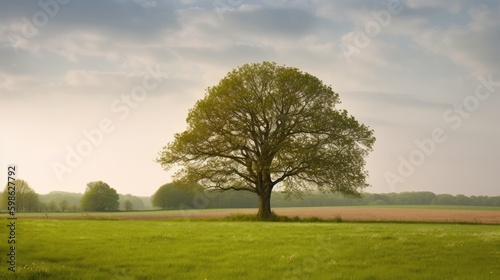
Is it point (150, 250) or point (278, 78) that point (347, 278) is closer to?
point (150, 250)

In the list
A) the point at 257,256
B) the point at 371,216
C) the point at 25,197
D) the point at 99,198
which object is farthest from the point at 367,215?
the point at 25,197

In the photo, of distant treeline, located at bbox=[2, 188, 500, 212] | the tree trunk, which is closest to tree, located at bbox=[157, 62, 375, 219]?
the tree trunk

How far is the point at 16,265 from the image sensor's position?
18.0m

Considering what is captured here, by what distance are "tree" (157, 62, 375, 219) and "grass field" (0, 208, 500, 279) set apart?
2365cm

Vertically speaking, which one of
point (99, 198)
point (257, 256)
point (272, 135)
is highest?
point (272, 135)

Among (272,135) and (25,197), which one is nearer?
(272,135)

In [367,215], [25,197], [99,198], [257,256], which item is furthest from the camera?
Result: [99,198]

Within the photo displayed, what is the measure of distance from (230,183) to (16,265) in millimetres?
37191

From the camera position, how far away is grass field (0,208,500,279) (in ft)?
55.9

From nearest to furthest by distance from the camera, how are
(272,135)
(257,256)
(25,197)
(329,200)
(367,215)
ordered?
(257,256), (272,135), (367,215), (25,197), (329,200)

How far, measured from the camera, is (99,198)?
368 ft

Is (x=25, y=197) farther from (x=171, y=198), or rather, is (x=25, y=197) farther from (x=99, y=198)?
(x=171, y=198)

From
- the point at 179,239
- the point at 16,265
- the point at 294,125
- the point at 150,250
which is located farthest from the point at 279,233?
the point at 294,125

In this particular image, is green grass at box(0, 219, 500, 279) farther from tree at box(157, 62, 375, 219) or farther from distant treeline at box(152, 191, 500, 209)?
distant treeline at box(152, 191, 500, 209)
